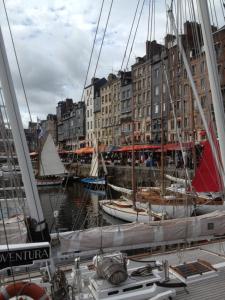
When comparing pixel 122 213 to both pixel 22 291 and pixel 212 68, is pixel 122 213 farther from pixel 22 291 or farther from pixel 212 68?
pixel 22 291

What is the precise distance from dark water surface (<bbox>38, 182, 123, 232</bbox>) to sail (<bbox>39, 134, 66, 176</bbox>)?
2.60m

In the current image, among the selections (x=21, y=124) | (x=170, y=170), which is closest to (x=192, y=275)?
(x=21, y=124)

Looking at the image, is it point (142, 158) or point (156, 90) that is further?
point (156, 90)

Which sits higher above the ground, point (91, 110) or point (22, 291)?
point (91, 110)

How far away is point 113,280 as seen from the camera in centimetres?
582

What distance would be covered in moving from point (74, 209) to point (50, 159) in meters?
8.28

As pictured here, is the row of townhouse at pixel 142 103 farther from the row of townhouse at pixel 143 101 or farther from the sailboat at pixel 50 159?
the sailboat at pixel 50 159

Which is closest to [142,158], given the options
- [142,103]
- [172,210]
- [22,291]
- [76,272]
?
[142,103]

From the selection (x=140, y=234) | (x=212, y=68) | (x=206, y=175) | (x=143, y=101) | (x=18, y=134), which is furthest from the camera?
(x=143, y=101)

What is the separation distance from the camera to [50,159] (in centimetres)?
4034

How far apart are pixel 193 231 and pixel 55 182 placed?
141 ft

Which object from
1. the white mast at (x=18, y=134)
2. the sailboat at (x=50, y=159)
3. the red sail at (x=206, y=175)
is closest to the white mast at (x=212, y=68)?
the white mast at (x=18, y=134)

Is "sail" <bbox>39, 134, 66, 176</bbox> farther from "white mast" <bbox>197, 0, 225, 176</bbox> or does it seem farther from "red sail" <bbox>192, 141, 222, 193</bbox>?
"white mast" <bbox>197, 0, 225, 176</bbox>

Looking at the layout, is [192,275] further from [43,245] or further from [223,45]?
[223,45]
